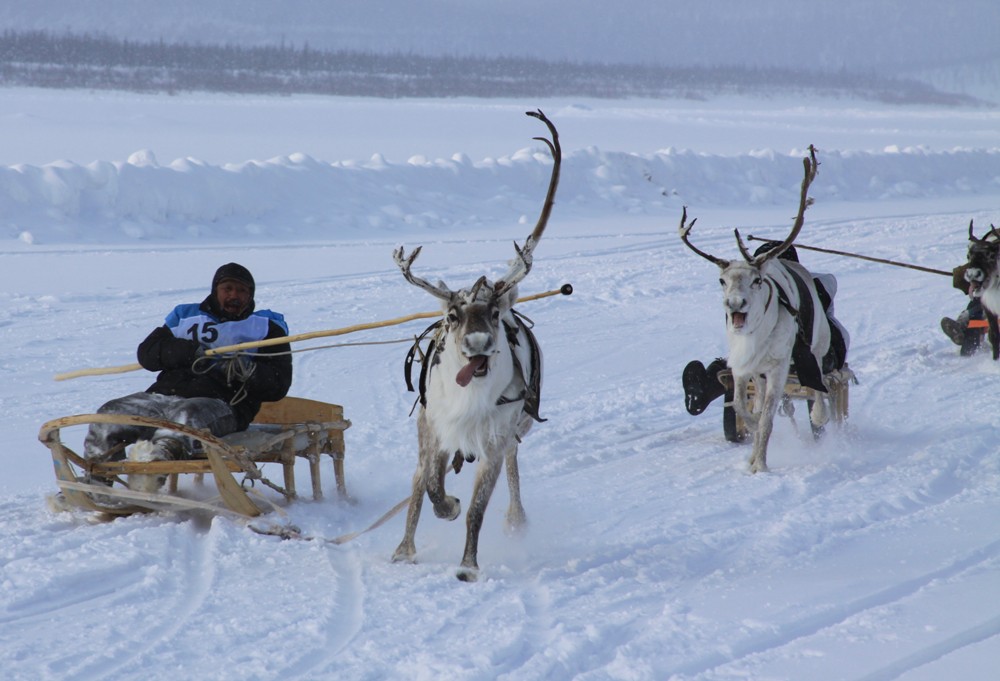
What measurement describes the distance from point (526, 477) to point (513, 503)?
1.06 metres

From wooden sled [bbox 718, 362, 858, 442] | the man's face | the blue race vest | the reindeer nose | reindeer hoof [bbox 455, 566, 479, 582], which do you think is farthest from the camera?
wooden sled [bbox 718, 362, 858, 442]

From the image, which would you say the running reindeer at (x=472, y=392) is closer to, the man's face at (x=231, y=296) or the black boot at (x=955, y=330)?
the man's face at (x=231, y=296)

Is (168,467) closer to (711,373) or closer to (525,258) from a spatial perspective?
(525,258)

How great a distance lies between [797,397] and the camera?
895 cm

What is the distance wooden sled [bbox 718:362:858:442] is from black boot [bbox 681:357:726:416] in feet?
0.30

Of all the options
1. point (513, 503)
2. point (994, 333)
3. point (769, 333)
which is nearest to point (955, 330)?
point (994, 333)

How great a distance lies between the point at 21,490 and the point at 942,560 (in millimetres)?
5427

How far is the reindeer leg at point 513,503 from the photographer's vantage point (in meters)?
6.93

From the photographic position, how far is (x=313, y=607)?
17.4 ft

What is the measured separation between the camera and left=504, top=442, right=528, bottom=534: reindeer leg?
6.93 metres

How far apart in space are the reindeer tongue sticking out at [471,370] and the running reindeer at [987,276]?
673 centimetres

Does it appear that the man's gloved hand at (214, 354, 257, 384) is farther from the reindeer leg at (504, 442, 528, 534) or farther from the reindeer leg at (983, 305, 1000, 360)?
the reindeer leg at (983, 305, 1000, 360)

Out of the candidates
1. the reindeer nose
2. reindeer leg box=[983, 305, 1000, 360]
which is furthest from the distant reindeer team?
reindeer leg box=[983, 305, 1000, 360]

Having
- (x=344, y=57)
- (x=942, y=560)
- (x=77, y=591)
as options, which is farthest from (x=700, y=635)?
(x=344, y=57)
